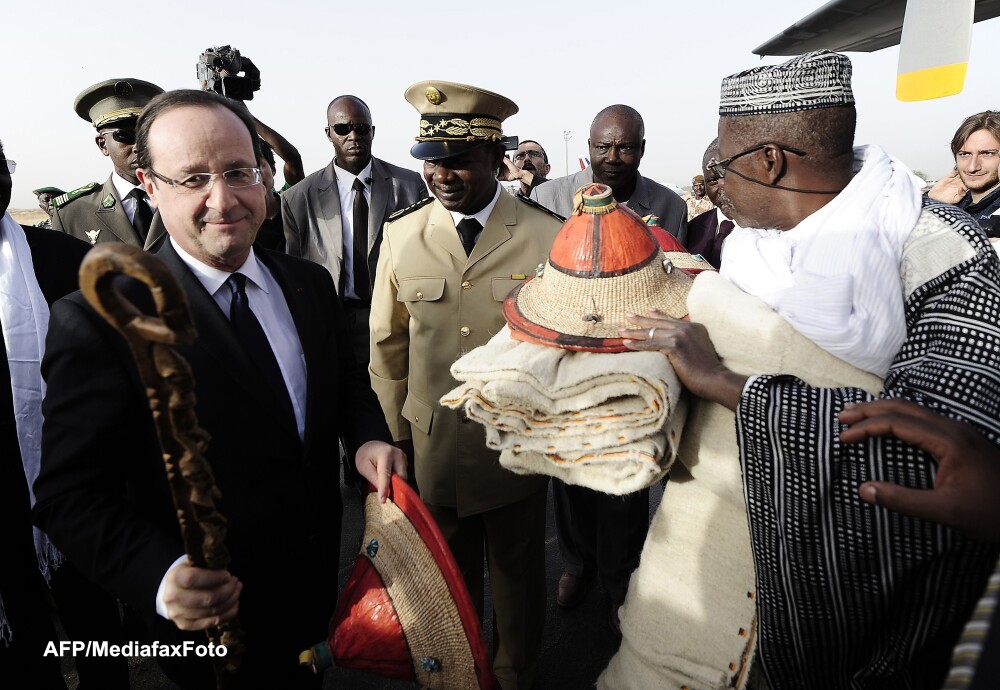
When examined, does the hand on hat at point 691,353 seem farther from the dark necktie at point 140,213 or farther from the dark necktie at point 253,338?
the dark necktie at point 140,213

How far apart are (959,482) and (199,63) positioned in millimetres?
4920

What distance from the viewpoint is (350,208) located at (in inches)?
201

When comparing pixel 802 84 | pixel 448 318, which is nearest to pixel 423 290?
pixel 448 318

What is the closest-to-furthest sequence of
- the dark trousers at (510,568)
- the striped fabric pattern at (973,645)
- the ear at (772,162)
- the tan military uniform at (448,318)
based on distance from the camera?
the striped fabric pattern at (973,645) < the ear at (772,162) < the tan military uniform at (448,318) < the dark trousers at (510,568)

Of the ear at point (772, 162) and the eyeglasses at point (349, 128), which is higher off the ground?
the eyeglasses at point (349, 128)

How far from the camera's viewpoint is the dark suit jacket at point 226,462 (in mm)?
1417

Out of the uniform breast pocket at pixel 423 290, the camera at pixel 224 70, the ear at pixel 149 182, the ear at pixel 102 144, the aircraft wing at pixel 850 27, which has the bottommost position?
the uniform breast pocket at pixel 423 290

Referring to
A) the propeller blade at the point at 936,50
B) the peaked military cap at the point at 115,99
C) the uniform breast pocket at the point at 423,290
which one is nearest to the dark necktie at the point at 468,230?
the uniform breast pocket at the point at 423,290

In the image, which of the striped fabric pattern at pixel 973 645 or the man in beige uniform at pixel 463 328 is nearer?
the striped fabric pattern at pixel 973 645

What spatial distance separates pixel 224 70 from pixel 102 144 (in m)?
0.99

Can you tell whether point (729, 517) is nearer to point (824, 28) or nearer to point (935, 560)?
point (935, 560)

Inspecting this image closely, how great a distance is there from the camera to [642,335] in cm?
134

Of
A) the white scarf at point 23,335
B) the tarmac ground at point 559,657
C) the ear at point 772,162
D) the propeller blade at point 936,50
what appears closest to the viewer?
the ear at point 772,162

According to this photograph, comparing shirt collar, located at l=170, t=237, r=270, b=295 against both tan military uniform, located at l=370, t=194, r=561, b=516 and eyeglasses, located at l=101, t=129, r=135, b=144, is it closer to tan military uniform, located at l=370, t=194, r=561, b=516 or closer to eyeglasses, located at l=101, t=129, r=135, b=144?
tan military uniform, located at l=370, t=194, r=561, b=516
